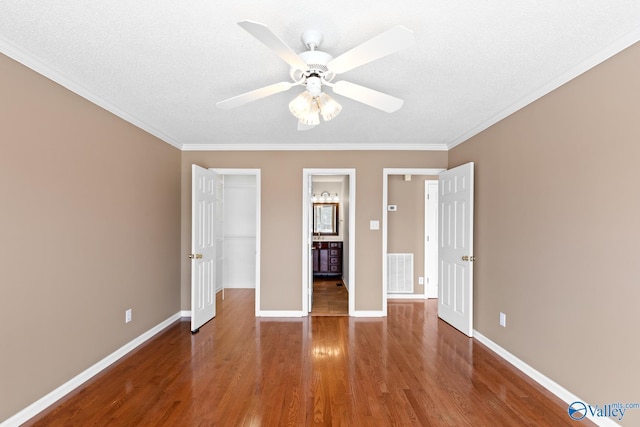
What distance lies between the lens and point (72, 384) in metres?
2.42

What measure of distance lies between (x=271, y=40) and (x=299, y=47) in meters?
0.60

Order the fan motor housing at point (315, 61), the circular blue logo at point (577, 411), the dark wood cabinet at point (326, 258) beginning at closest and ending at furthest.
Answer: the fan motor housing at point (315, 61)
the circular blue logo at point (577, 411)
the dark wood cabinet at point (326, 258)

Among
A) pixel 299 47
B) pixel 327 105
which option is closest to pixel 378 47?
pixel 327 105

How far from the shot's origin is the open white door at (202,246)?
12.1ft

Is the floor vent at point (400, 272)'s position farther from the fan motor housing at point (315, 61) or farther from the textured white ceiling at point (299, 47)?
the fan motor housing at point (315, 61)

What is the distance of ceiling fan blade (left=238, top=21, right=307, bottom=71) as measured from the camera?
1284 millimetres

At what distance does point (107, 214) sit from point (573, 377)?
3.96 m

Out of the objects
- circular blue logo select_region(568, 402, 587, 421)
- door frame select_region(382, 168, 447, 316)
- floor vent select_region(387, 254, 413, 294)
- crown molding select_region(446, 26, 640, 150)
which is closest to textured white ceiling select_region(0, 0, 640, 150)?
crown molding select_region(446, 26, 640, 150)

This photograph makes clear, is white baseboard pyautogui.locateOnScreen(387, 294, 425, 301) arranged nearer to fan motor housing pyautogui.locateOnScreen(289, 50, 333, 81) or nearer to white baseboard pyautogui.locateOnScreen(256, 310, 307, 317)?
white baseboard pyautogui.locateOnScreen(256, 310, 307, 317)

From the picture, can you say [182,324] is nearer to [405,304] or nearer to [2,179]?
[2,179]

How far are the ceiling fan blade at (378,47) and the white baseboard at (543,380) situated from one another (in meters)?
2.53

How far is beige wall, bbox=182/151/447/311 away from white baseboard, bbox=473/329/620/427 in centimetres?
154

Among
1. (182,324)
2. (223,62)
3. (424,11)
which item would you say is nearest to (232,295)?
(182,324)

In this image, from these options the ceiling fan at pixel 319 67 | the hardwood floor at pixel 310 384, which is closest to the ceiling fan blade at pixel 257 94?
the ceiling fan at pixel 319 67
